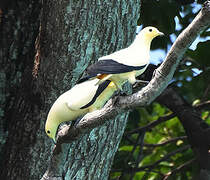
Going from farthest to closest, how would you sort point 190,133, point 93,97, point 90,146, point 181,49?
point 190,133 < point 90,146 < point 93,97 < point 181,49

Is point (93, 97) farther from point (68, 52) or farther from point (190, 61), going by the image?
point (190, 61)

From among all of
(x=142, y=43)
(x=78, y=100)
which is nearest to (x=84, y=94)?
(x=78, y=100)

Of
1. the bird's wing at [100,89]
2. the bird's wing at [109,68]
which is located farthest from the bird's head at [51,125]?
the bird's wing at [109,68]

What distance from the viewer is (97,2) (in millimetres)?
2443

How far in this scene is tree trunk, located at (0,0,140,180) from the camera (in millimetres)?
2436

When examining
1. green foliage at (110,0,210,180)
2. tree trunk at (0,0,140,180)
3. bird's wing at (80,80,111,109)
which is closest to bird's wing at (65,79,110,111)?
bird's wing at (80,80,111,109)

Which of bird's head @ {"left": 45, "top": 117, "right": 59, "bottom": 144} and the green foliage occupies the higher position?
the green foliage

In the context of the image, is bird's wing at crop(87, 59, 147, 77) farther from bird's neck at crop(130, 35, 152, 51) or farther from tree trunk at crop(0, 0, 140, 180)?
tree trunk at crop(0, 0, 140, 180)

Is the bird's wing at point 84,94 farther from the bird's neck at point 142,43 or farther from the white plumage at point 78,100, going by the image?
the bird's neck at point 142,43

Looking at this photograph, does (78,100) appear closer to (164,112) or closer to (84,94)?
(84,94)

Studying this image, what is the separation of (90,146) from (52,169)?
56cm

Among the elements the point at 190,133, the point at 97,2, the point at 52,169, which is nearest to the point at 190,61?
the point at 190,133

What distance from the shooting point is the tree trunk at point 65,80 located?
95.9 inches

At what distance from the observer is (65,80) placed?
2.46m
